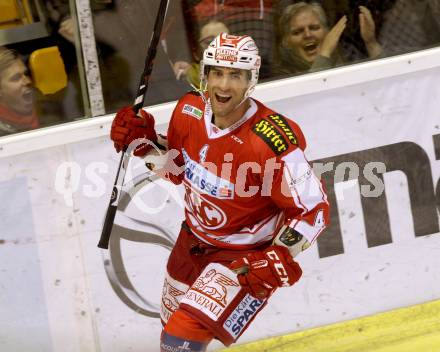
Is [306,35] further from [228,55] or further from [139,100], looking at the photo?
[228,55]

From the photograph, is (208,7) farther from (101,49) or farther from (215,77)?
(215,77)

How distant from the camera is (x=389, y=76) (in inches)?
199

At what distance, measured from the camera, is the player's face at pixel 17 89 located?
15.4ft

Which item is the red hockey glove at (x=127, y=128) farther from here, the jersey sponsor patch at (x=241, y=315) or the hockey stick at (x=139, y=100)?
the jersey sponsor patch at (x=241, y=315)

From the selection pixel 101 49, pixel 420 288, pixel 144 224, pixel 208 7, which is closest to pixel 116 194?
pixel 144 224

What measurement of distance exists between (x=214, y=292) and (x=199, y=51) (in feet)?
4.66

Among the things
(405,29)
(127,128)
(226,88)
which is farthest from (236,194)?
(405,29)

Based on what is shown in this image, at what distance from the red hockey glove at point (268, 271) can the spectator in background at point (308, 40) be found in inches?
54.5

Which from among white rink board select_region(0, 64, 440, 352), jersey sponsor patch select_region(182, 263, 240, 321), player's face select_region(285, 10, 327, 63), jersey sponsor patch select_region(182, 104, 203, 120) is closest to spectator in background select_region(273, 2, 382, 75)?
player's face select_region(285, 10, 327, 63)

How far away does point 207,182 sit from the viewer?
4.04m

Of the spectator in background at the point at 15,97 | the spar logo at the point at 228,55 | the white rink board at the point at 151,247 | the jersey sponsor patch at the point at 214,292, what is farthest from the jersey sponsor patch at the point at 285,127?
the spectator in background at the point at 15,97

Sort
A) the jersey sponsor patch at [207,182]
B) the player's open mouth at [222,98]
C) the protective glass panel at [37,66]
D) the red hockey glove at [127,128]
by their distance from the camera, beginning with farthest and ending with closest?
the protective glass panel at [37,66]
the red hockey glove at [127,128]
the jersey sponsor patch at [207,182]
the player's open mouth at [222,98]

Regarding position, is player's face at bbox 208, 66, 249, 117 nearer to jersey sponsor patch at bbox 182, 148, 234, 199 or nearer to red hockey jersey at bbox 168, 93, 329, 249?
red hockey jersey at bbox 168, 93, 329, 249

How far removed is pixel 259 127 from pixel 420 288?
6.02 feet
